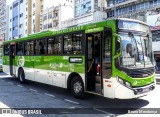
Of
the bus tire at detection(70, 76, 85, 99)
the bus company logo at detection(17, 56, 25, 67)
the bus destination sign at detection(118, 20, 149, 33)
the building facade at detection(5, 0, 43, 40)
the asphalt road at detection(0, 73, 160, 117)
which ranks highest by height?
the building facade at detection(5, 0, 43, 40)

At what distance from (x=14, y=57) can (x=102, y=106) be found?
9602 mm

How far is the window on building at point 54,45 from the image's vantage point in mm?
10578

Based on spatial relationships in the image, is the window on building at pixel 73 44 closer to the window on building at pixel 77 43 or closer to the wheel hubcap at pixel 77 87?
the window on building at pixel 77 43

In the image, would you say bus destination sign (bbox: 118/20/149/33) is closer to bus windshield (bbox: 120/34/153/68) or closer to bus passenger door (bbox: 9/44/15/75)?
bus windshield (bbox: 120/34/153/68)

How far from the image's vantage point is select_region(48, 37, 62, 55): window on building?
10.6m

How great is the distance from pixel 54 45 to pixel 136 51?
15.0 feet

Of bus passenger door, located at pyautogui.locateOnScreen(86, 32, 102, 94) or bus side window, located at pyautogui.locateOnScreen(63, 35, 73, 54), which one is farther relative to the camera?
bus side window, located at pyautogui.locateOnScreen(63, 35, 73, 54)

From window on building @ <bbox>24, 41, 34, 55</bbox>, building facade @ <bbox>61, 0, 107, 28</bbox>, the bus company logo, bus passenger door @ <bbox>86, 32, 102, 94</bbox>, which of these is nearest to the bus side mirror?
bus passenger door @ <bbox>86, 32, 102, 94</bbox>

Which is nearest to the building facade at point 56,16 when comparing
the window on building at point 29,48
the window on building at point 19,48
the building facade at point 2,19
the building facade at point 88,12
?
the building facade at point 88,12

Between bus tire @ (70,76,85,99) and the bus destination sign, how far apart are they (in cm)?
296

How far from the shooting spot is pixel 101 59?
8.15m

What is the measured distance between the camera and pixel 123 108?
7.93 meters

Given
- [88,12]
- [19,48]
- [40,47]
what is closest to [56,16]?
[88,12]

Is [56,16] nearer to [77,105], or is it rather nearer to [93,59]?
[93,59]
